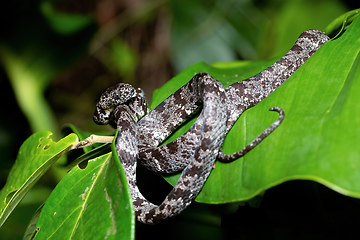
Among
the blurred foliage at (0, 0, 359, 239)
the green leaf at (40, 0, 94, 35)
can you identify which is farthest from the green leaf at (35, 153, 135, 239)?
the green leaf at (40, 0, 94, 35)

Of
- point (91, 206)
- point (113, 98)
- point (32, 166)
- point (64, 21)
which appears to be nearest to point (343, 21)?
point (113, 98)

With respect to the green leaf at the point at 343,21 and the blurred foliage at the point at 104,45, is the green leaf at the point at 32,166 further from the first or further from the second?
the green leaf at the point at 343,21

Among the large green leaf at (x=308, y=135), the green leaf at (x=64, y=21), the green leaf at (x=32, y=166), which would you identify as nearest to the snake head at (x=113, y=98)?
the green leaf at (x=32, y=166)

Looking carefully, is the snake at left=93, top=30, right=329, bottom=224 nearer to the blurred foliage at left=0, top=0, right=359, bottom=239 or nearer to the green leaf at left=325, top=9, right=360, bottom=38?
the green leaf at left=325, top=9, right=360, bottom=38

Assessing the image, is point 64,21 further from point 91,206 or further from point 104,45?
point 91,206

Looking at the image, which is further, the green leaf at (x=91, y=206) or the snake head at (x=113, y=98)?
the snake head at (x=113, y=98)

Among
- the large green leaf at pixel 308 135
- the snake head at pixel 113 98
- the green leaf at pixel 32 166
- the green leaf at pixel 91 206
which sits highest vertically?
the snake head at pixel 113 98

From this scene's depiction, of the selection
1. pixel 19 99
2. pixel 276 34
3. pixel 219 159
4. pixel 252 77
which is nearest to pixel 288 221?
pixel 219 159

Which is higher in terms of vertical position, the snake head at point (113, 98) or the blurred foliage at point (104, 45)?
the blurred foliage at point (104, 45)
